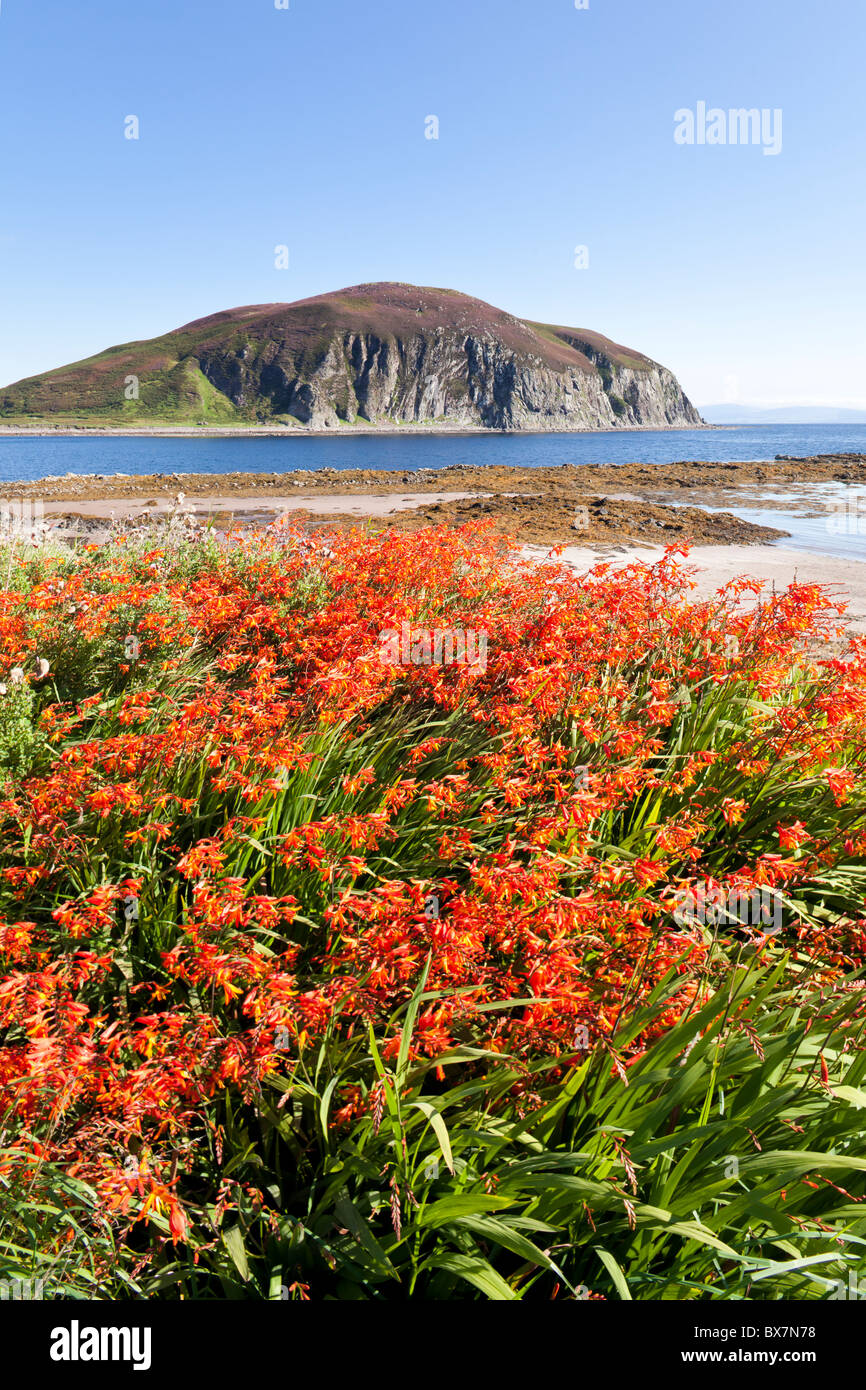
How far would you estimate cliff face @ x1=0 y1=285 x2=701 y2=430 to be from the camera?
162625mm

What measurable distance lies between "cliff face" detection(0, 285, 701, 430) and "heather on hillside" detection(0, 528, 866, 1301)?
6737 inches

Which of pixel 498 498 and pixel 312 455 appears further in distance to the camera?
pixel 312 455

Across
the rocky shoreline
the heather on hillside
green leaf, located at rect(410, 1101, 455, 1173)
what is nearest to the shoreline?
the rocky shoreline

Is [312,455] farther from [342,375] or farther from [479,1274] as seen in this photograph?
[342,375]

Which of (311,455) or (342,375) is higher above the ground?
(342,375)

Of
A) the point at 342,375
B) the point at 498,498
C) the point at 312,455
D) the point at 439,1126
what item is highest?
the point at 342,375

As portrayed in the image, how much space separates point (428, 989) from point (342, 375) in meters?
188

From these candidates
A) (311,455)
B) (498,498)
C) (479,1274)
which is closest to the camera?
(479,1274)

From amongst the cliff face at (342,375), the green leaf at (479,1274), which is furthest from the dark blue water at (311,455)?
the cliff face at (342,375)

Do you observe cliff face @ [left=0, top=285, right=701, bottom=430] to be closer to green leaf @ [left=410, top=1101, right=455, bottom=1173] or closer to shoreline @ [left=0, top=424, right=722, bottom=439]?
shoreline @ [left=0, top=424, right=722, bottom=439]

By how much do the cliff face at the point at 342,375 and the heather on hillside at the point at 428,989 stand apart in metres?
171

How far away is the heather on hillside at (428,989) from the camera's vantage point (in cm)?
179

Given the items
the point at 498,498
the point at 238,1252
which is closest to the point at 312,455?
the point at 498,498

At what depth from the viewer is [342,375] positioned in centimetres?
16900
